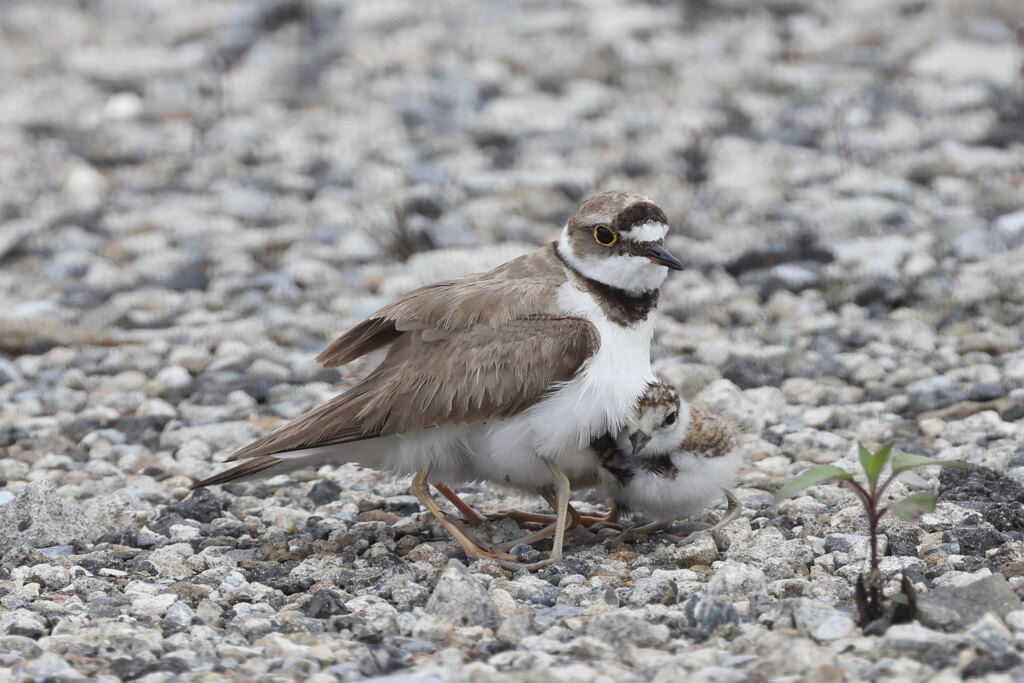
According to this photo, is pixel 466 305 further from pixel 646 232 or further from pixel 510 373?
pixel 646 232

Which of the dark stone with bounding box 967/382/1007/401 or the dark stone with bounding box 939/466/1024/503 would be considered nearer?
the dark stone with bounding box 939/466/1024/503

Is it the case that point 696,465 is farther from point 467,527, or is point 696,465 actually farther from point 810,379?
point 810,379

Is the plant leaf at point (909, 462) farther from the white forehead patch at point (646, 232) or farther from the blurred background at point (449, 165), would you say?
the blurred background at point (449, 165)

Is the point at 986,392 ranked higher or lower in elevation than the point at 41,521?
higher

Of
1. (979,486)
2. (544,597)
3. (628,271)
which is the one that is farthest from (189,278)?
(979,486)

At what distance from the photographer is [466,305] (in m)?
5.18

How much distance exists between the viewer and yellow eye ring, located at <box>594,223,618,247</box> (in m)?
5.24

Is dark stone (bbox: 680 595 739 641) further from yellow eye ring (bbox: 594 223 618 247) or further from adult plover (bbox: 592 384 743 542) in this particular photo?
yellow eye ring (bbox: 594 223 618 247)

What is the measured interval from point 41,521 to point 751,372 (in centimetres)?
333

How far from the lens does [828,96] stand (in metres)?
10.8

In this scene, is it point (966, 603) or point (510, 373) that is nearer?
point (966, 603)

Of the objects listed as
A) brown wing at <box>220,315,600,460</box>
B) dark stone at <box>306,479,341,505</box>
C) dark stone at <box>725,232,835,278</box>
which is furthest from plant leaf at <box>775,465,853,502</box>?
dark stone at <box>725,232,835,278</box>

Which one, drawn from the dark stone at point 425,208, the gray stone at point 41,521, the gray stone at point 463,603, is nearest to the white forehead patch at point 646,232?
the gray stone at point 463,603

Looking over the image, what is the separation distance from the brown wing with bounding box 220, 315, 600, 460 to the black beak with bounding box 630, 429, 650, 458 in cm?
31
